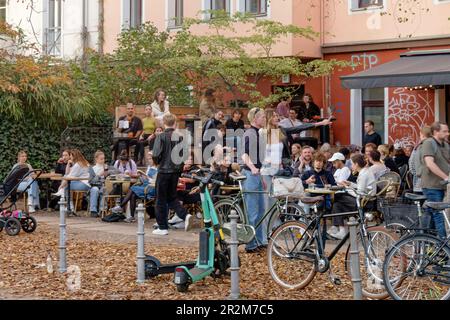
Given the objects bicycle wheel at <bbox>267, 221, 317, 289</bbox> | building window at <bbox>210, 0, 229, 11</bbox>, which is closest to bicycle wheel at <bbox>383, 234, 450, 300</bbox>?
bicycle wheel at <bbox>267, 221, 317, 289</bbox>

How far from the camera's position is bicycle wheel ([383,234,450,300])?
11.0m

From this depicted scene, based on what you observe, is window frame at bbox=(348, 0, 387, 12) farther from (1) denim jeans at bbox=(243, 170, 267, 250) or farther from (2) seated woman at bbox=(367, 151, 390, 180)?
(1) denim jeans at bbox=(243, 170, 267, 250)

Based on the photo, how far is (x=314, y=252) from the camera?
1241cm

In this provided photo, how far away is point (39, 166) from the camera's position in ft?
80.7

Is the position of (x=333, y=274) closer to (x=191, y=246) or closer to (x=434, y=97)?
(x=191, y=246)

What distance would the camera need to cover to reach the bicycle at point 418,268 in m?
11.0

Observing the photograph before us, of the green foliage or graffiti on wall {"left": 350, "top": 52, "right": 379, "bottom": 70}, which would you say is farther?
graffiti on wall {"left": 350, "top": 52, "right": 379, "bottom": 70}

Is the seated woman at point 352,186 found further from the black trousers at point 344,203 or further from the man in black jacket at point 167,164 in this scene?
the man in black jacket at point 167,164

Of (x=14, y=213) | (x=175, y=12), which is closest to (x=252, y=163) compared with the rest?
(x=14, y=213)

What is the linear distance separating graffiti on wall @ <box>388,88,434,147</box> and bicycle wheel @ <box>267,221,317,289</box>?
45.0ft

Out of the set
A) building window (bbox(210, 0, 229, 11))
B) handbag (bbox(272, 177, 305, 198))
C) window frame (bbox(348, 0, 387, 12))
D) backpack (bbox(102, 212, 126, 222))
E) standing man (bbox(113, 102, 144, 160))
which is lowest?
backpack (bbox(102, 212, 126, 222))

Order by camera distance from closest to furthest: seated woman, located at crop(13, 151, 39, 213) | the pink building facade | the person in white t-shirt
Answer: the person in white t-shirt
seated woman, located at crop(13, 151, 39, 213)
the pink building facade

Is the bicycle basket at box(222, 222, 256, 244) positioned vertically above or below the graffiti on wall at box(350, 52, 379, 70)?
below

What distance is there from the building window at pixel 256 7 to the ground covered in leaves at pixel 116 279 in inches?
522
